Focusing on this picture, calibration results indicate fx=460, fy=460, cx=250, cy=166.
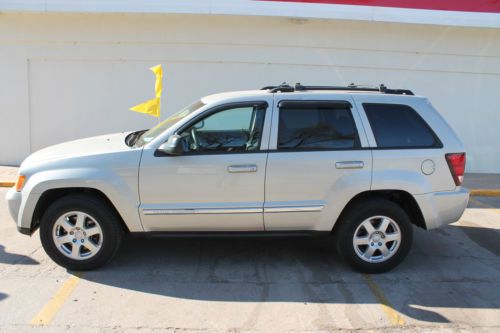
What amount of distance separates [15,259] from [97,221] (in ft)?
4.06

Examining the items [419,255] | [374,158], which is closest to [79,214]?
[374,158]

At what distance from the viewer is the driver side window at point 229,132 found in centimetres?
450

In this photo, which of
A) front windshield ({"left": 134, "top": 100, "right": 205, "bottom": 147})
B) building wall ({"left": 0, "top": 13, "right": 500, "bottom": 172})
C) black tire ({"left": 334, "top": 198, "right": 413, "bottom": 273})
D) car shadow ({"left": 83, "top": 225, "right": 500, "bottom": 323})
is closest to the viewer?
car shadow ({"left": 83, "top": 225, "right": 500, "bottom": 323})

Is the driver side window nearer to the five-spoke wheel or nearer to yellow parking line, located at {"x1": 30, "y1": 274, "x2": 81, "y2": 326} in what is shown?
the five-spoke wheel

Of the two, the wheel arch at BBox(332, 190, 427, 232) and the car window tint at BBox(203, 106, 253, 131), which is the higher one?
the car window tint at BBox(203, 106, 253, 131)

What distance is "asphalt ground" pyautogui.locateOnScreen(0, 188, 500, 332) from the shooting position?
3.77 metres

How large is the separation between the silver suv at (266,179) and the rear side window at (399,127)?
0.03 ft

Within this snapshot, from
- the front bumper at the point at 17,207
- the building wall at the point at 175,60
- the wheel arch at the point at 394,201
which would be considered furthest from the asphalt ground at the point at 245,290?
the building wall at the point at 175,60

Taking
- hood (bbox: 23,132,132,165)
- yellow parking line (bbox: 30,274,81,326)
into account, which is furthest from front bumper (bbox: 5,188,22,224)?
yellow parking line (bbox: 30,274,81,326)

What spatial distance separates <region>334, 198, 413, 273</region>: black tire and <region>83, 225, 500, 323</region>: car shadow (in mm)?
131

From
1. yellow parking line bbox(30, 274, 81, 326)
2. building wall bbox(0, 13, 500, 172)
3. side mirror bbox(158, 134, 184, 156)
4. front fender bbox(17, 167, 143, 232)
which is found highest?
building wall bbox(0, 13, 500, 172)

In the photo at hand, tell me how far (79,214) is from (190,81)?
6344mm

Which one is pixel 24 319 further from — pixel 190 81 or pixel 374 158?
pixel 190 81

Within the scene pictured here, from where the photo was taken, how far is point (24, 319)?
375cm
